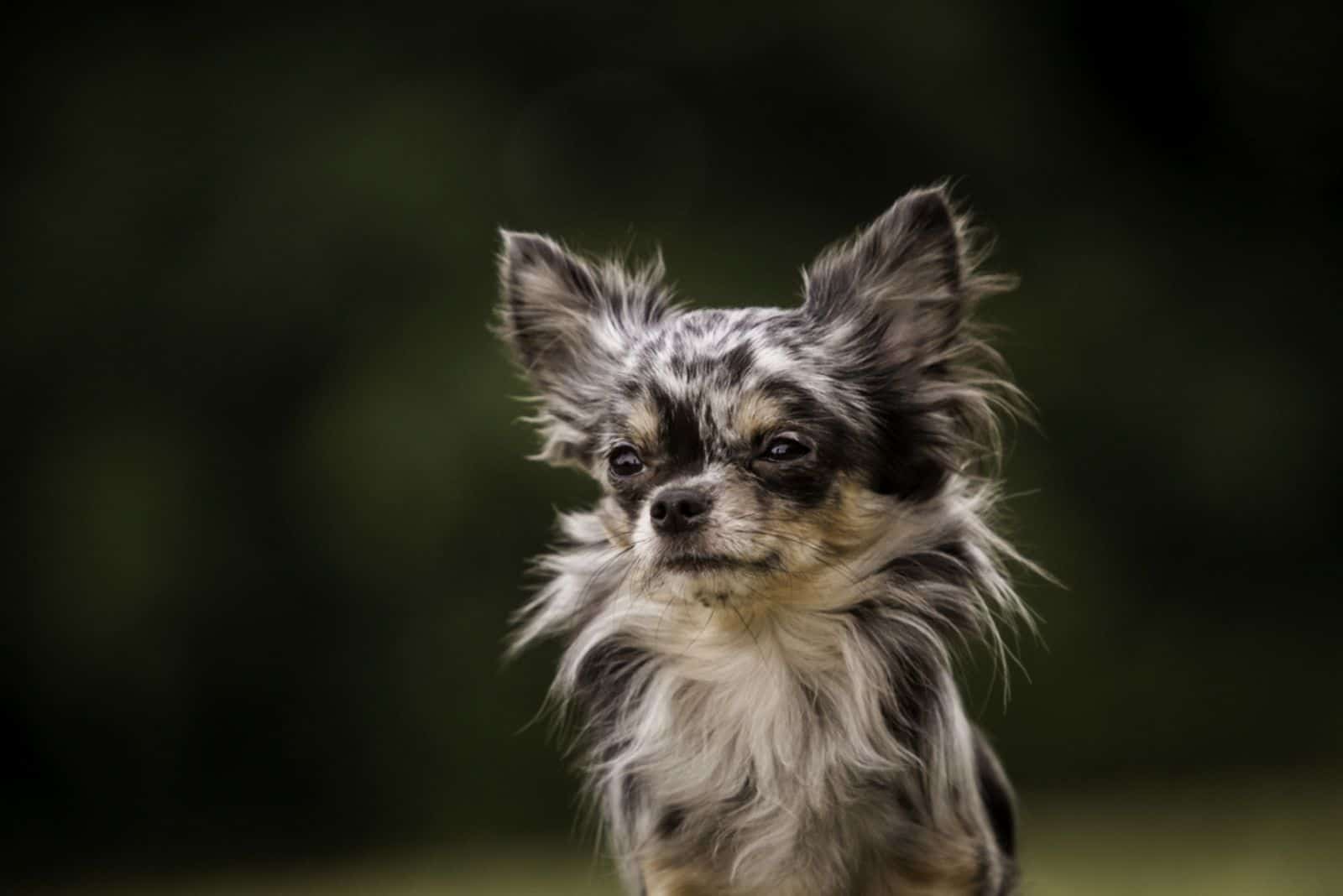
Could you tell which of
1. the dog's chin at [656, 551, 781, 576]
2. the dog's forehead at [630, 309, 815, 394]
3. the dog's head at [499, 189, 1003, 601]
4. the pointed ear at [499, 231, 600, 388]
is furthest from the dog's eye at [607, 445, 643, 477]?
the pointed ear at [499, 231, 600, 388]

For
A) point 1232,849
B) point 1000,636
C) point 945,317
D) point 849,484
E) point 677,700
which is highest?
point 945,317

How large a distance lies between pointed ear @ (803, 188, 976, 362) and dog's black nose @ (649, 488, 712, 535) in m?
0.68

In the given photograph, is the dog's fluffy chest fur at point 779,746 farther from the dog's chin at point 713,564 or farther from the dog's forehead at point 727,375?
the dog's forehead at point 727,375

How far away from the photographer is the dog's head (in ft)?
12.6

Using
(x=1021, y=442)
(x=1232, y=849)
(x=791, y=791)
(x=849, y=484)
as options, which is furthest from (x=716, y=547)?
(x=1021, y=442)

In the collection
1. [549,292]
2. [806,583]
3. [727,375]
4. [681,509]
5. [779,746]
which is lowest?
[779,746]

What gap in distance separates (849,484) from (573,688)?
0.93 meters

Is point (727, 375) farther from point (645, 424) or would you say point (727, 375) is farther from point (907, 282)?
point (907, 282)

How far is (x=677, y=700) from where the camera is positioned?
4141mm

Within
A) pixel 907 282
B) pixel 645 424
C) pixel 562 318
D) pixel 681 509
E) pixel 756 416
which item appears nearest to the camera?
pixel 681 509

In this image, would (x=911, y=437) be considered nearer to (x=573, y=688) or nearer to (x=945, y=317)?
(x=945, y=317)

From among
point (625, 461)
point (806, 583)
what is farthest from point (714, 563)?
point (625, 461)

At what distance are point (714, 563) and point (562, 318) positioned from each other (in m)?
1.00

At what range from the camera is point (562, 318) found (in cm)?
451
